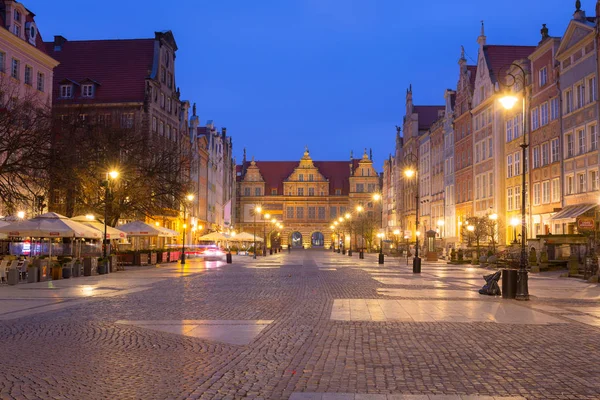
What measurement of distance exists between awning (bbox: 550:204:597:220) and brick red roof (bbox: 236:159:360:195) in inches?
3678

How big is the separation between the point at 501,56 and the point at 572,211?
25.3 metres

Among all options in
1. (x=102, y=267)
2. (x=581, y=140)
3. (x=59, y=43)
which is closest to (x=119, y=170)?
(x=102, y=267)

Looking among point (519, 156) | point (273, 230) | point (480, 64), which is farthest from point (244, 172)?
point (519, 156)

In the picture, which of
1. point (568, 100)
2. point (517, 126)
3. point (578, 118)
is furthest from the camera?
point (517, 126)

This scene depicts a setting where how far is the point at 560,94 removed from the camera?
4244cm

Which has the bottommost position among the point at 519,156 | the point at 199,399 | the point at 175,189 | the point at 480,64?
the point at 199,399

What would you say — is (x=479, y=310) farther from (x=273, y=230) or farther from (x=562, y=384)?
(x=273, y=230)

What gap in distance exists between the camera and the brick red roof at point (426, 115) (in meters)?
91.7

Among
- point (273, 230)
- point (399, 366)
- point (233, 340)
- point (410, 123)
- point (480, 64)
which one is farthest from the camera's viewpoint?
point (273, 230)

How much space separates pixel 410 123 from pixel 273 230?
137ft

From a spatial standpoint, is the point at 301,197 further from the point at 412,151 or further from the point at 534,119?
the point at 534,119

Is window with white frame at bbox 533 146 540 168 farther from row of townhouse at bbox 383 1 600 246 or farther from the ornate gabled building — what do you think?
the ornate gabled building

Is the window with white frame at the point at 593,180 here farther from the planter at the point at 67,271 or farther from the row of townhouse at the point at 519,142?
the planter at the point at 67,271

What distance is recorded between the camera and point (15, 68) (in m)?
44.4
